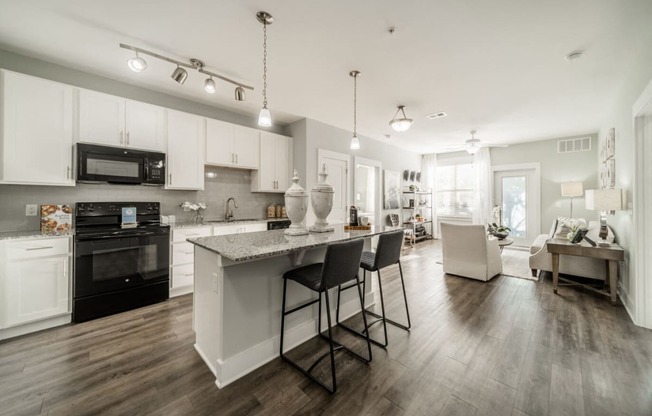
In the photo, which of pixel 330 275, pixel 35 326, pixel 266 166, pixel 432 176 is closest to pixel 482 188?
pixel 432 176

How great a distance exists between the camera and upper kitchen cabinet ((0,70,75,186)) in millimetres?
2408

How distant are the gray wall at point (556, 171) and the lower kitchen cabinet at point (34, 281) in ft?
28.7

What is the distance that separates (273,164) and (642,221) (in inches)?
182

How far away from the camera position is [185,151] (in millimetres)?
3520

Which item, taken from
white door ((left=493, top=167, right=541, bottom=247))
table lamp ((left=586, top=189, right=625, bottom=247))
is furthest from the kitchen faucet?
white door ((left=493, top=167, right=541, bottom=247))

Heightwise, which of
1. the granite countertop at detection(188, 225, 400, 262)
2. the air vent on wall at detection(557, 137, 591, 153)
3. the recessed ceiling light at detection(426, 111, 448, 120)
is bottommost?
the granite countertop at detection(188, 225, 400, 262)

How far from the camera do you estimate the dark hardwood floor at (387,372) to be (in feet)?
5.13

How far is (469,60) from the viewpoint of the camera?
2.69 meters

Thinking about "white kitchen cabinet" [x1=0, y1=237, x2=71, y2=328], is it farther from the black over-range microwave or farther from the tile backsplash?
the black over-range microwave

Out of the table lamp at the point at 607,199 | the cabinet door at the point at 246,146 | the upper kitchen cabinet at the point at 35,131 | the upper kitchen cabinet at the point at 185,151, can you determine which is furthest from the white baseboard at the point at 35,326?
the table lamp at the point at 607,199

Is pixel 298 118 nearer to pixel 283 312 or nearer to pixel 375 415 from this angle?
pixel 283 312

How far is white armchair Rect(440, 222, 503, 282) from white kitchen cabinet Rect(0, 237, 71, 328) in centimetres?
479

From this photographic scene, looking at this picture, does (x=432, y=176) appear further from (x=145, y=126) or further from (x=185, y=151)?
(x=145, y=126)

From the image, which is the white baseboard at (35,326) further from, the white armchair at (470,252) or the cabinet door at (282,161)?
the white armchair at (470,252)
